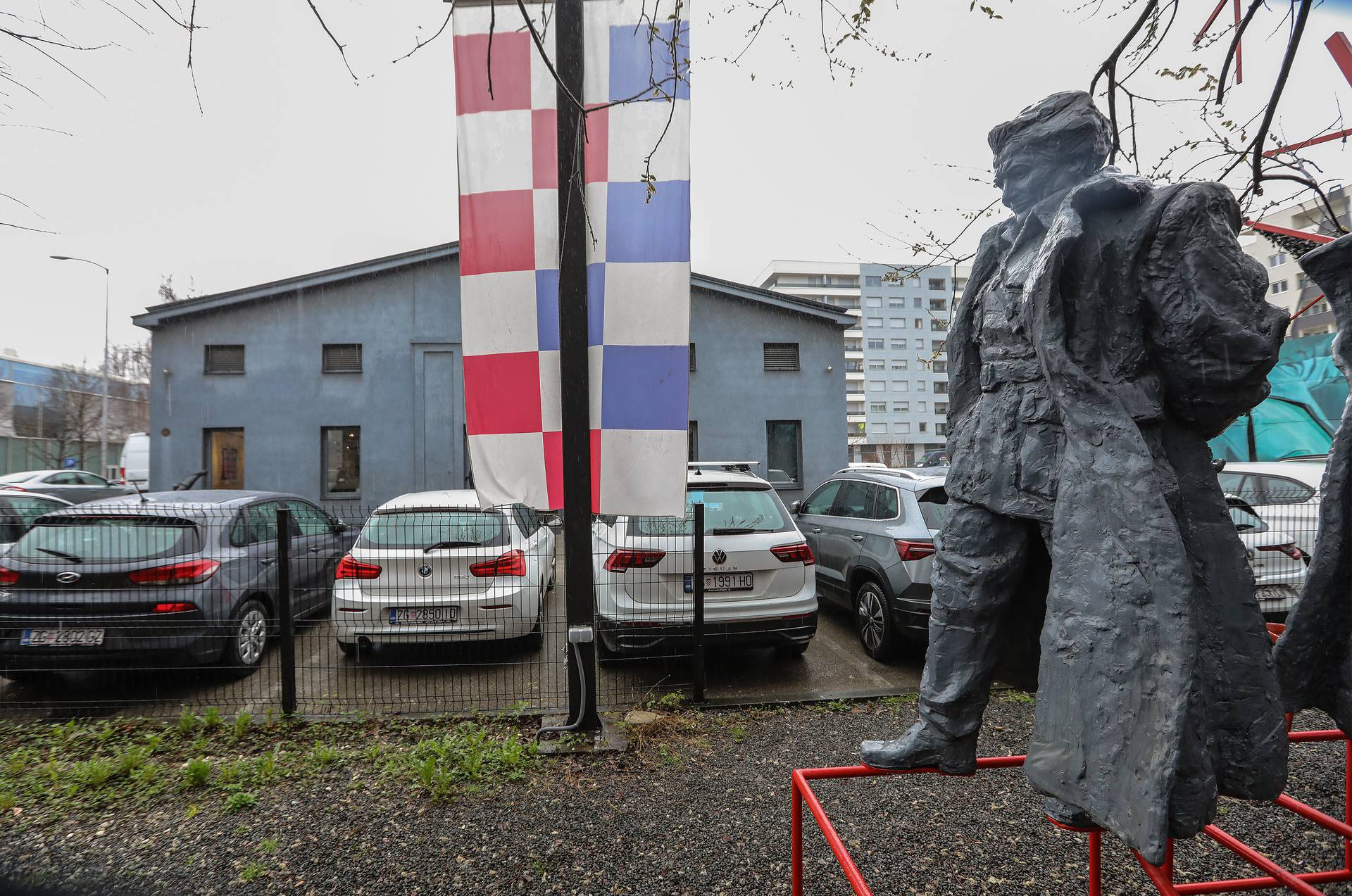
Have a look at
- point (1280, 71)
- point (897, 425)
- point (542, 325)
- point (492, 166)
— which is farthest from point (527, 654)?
point (897, 425)

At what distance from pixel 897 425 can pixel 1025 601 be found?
79893 millimetres

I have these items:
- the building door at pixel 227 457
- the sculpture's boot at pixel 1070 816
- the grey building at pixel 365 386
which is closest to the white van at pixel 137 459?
the grey building at pixel 365 386

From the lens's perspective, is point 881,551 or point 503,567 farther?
point 881,551

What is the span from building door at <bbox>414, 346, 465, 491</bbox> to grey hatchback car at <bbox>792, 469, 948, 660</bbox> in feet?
35.3

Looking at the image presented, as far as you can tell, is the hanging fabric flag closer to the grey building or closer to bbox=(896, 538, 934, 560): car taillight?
bbox=(896, 538, 934, 560): car taillight

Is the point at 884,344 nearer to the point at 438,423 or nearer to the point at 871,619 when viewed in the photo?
the point at 438,423

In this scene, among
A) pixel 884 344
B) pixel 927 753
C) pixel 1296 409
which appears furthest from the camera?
pixel 884 344

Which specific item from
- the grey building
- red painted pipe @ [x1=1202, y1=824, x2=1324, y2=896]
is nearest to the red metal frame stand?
red painted pipe @ [x1=1202, y1=824, x2=1324, y2=896]

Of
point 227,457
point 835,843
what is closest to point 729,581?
point 835,843

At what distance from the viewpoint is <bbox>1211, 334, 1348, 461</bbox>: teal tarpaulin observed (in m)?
11.6

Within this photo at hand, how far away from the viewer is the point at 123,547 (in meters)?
4.67

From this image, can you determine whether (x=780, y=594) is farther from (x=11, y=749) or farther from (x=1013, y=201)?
(x=11, y=749)

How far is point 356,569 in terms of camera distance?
504 centimetres

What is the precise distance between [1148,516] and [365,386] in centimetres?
1627
